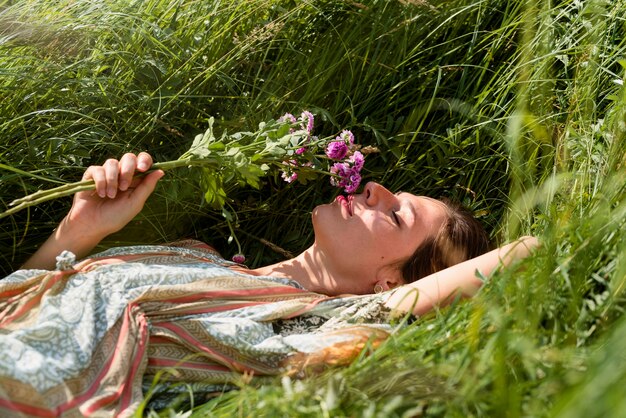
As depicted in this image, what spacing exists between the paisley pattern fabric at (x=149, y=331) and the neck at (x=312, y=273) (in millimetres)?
163

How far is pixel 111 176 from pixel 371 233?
0.79m

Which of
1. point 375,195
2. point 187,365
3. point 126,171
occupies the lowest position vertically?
point 187,365

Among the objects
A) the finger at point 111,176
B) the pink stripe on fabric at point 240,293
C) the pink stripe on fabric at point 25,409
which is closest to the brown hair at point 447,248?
the pink stripe on fabric at point 240,293

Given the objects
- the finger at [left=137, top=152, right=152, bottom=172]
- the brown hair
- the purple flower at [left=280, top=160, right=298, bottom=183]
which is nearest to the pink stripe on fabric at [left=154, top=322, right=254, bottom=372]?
the finger at [left=137, top=152, right=152, bottom=172]

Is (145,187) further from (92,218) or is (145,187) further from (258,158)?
(258,158)

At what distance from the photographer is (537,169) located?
2.76 metres

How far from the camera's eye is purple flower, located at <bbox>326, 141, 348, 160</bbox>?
7.92ft

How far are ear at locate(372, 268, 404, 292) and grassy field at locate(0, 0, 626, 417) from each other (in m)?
0.41

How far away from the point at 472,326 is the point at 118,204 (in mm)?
1235

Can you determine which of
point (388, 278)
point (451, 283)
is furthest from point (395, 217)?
point (451, 283)

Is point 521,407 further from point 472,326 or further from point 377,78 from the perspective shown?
point 377,78

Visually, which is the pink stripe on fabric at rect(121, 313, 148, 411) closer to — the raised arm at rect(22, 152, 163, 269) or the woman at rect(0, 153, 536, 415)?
the woman at rect(0, 153, 536, 415)

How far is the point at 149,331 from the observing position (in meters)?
2.01

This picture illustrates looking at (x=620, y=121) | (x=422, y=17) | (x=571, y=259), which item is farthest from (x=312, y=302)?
(x=422, y=17)
